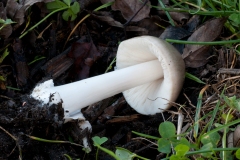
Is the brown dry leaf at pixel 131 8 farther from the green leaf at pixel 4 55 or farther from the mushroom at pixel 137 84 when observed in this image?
the green leaf at pixel 4 55

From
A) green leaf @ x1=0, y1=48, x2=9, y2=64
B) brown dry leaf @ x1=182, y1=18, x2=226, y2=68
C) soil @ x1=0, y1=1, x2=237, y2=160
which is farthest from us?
green leaf @ x1=0, y1=48, x2=9, y2=64

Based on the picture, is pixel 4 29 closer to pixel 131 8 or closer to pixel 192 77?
pixel 131 8

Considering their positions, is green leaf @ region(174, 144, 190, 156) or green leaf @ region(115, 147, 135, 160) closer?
green leaf @ region(174, 144, 190, 156)

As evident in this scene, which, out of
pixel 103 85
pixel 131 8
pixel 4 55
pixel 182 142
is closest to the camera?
pixel 182 142

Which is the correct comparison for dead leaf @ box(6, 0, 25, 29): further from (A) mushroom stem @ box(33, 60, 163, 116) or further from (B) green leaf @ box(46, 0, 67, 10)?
(A) mushroom stem @ box(33, 60, 163, 116)

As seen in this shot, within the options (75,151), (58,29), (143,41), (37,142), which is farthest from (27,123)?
(58,29)

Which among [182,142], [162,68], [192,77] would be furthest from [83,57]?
[182,142]

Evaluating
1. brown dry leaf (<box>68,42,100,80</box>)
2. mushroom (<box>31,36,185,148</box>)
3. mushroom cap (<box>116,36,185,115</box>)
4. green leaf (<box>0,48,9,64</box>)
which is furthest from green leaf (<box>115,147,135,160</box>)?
green leaf (<box>0,48,9,64</box>)

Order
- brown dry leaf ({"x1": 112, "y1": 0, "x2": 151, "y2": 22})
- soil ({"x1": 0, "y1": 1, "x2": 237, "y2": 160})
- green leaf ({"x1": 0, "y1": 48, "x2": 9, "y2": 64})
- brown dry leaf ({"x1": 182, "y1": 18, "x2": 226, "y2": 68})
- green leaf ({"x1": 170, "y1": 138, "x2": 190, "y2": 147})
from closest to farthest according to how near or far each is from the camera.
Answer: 1. green leaf ({"x1": 170, "y1": 138, "x2": 190, "y2": 147})
2. soil ({"x1": 0, "y1": 1, "x2": 237, "y2": 160})
3. brown dry leaf ({"x1": 182, "y1": 18, "x2": 226, "y2": 68})
4. green leaf ({"x1": 0, "y1": 48, "x2": 9, "y2": 64})
5. brown dry leaf ({"x1": 112, "y1": 0, "x2": 151, "y2": 22})

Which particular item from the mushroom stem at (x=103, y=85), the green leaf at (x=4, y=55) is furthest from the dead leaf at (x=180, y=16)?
the green leaf at (x=4, y=55)
